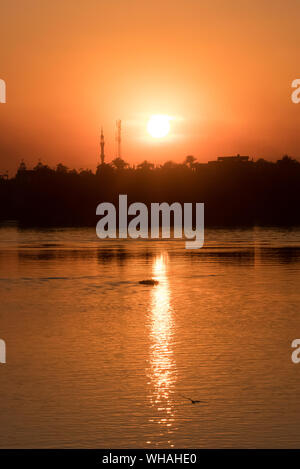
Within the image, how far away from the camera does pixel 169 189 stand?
540ft

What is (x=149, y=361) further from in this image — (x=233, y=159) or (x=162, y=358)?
(x=233, y=159)

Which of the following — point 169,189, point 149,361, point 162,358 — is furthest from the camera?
point 169,189

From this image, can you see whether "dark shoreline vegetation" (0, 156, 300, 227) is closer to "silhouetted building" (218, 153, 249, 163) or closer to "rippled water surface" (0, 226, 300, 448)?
"silhouetted building" (218, 153, 249, 163)

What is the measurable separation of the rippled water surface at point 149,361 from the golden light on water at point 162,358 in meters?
0.03

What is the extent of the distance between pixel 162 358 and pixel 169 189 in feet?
490

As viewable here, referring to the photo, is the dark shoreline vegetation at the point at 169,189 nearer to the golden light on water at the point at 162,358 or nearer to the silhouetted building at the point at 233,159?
the silhouetted building at the point at 233,159

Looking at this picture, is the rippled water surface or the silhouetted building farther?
the silhouetted building

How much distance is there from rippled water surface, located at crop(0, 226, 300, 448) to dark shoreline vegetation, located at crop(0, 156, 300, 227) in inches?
4863

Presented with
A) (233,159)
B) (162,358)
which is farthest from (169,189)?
(162,358)

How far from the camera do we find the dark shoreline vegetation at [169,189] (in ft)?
518

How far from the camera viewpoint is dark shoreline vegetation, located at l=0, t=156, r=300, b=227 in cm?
15775

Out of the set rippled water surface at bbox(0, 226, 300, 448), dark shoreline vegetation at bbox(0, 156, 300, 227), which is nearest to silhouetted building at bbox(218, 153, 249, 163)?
dark shoreline vegetation at bbox(0, 156, 300, 227)

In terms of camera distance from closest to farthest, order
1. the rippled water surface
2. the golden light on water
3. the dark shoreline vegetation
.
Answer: the rippled water surface → the golden light on water → the dark shoreline vegetation
